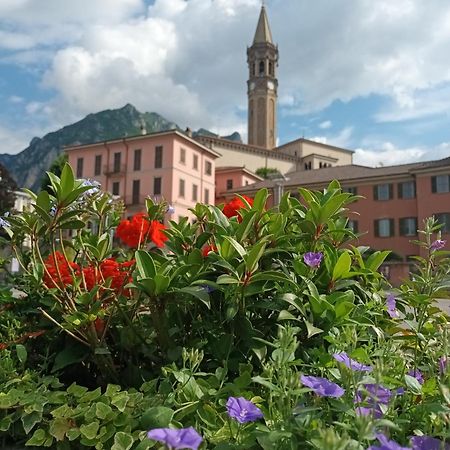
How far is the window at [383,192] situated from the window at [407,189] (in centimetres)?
66

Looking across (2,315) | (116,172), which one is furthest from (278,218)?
(116,172)

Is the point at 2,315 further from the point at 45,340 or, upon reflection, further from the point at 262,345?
the point at 262,345

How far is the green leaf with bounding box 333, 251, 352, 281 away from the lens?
6.65ft

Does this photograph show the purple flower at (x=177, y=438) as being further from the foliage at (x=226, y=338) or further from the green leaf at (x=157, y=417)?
the green leaf at (x=157, y=417)

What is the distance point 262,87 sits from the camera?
9331 centimetres

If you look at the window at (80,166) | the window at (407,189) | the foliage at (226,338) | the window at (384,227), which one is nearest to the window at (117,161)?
the window at (80,166)

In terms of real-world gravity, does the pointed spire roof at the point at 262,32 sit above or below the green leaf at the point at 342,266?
above

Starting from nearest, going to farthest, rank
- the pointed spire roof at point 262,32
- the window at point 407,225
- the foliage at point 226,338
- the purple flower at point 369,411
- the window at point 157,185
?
the purple flower at point 369,411, the foliage at point 226,338, the window at point 407,225, the window at point 157,185, the pointed spire roof at point 262,32

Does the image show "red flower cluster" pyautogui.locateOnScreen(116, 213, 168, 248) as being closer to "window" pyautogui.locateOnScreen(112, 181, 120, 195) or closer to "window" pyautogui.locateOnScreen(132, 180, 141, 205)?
"window" pyautogui.locateOnScreen(132, 180, 141, 205)

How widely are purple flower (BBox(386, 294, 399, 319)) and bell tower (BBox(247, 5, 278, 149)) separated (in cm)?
8732

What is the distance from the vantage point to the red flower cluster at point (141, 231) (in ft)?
9.32

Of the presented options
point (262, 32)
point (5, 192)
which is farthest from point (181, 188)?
point (262, 32)

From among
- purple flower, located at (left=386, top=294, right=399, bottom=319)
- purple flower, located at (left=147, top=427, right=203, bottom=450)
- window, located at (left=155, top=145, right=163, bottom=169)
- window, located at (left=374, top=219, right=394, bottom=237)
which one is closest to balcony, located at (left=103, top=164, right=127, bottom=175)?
window, located at (left=155, top=145, right=163, bottom=169)

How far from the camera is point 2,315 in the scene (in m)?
2.67
